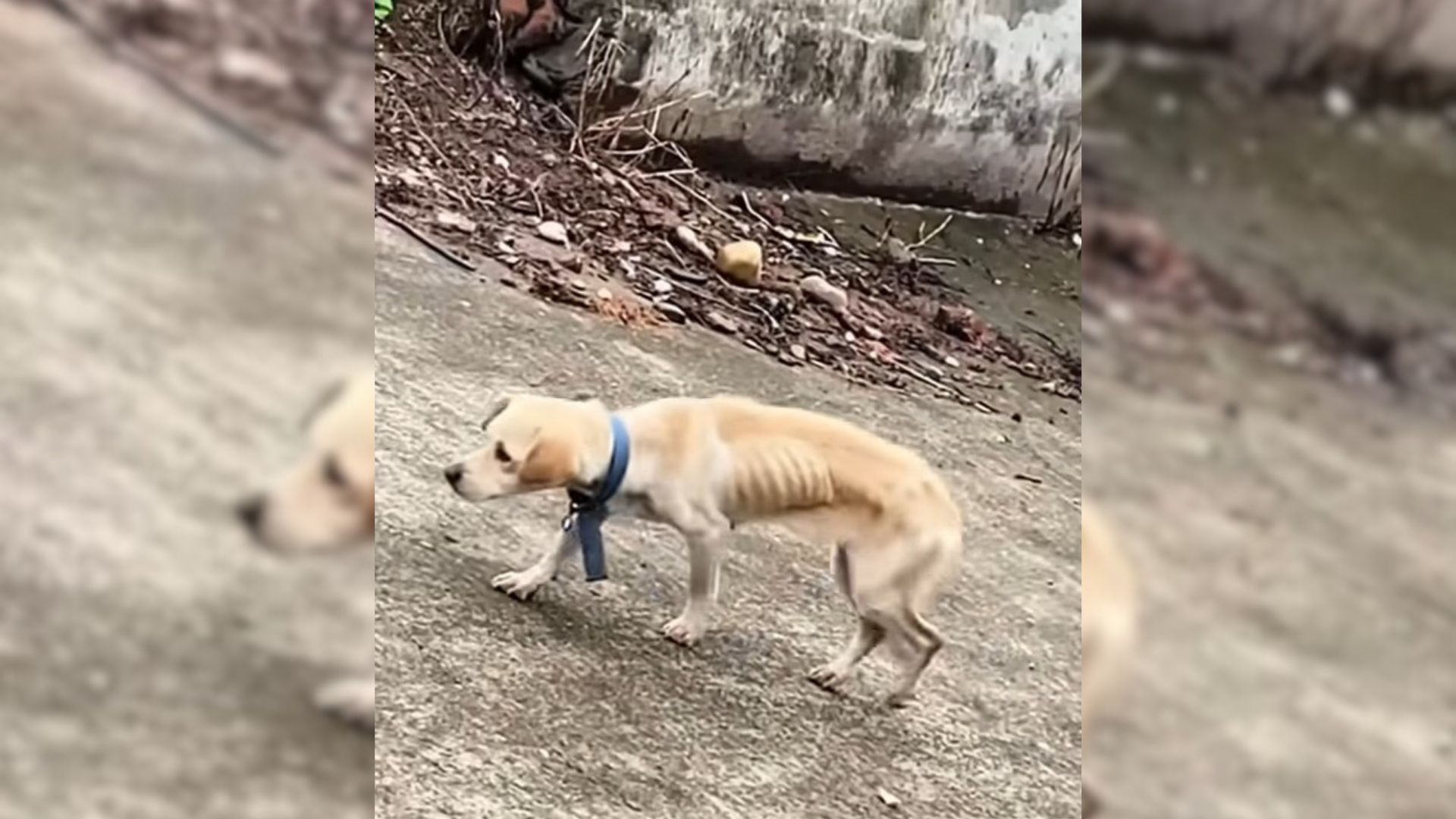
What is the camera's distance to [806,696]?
659 millimetres

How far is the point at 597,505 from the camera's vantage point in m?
0.64

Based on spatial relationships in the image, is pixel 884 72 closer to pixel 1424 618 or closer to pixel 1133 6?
pixel 1133 6

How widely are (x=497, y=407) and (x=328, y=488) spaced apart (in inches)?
4.6

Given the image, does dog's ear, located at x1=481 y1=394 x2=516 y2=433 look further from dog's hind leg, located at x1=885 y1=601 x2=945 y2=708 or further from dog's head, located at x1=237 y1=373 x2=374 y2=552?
dog's hind leg, located at x1=885 y1=601 x2=945 y2=708

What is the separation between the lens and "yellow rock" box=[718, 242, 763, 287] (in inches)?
26.4

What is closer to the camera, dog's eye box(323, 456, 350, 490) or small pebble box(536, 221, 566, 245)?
dog's eye box(323, 456, 350, 490)

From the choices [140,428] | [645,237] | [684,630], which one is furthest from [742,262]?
[140,428]

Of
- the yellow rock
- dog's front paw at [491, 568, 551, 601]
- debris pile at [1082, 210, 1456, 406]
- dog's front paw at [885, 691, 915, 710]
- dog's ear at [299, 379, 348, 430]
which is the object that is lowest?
dog's front paw at [885, 691, 915, 710]

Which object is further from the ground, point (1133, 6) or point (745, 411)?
point (1133, 6)

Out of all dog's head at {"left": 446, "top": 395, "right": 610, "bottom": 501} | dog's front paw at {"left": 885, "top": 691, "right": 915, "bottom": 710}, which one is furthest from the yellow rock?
dog's front paw at {"left": 885, "top": 691, "right": 915, "bottom": 710}

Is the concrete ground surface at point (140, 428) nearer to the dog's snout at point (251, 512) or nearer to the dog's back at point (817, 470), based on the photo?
the dog's snout at point (251, 512)

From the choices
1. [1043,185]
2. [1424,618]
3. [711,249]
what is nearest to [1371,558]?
[1424,618]

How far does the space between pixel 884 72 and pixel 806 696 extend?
30cm

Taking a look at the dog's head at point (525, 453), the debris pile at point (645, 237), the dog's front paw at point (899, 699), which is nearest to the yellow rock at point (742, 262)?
the debris pile at point (645, 237)
